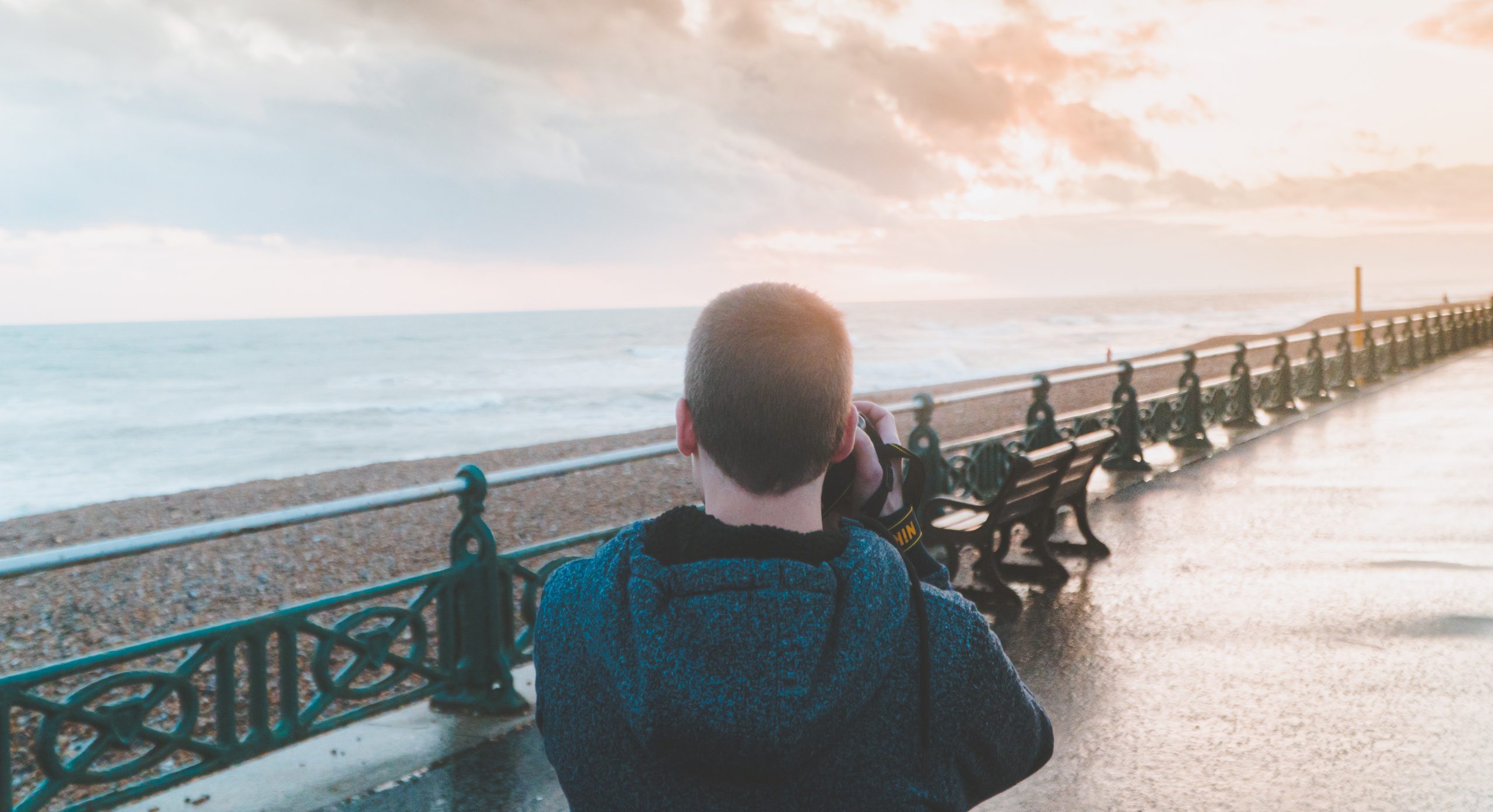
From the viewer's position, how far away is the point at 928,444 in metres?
7.71

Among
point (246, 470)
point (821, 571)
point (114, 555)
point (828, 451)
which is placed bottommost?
point (246, 470)

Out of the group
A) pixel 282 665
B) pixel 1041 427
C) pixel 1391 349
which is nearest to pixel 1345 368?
pixel 1391 349

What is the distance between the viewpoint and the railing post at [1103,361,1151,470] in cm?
1093

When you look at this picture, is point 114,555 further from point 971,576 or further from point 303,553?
point 303,553

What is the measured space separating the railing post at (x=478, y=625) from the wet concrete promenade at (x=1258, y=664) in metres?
0.29

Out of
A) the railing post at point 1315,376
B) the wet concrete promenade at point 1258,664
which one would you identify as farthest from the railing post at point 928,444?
the railing post at point 1315,376

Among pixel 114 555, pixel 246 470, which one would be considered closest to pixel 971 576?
pixel 114 555

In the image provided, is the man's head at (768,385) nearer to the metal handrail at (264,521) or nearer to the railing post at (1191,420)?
the metal handrail at (264,521)

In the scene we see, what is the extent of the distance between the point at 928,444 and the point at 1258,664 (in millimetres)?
2951

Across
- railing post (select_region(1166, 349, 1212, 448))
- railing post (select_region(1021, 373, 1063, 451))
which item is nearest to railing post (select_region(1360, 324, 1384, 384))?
railing post (select_region(1166, 349, 1212, 448))

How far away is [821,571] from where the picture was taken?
1328mm

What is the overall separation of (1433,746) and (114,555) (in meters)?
4.64

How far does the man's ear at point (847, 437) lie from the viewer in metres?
1.48

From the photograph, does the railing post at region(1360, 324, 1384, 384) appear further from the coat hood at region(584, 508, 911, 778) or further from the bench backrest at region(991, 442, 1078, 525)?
the coat hood at region(584, 508, 911, 778)
